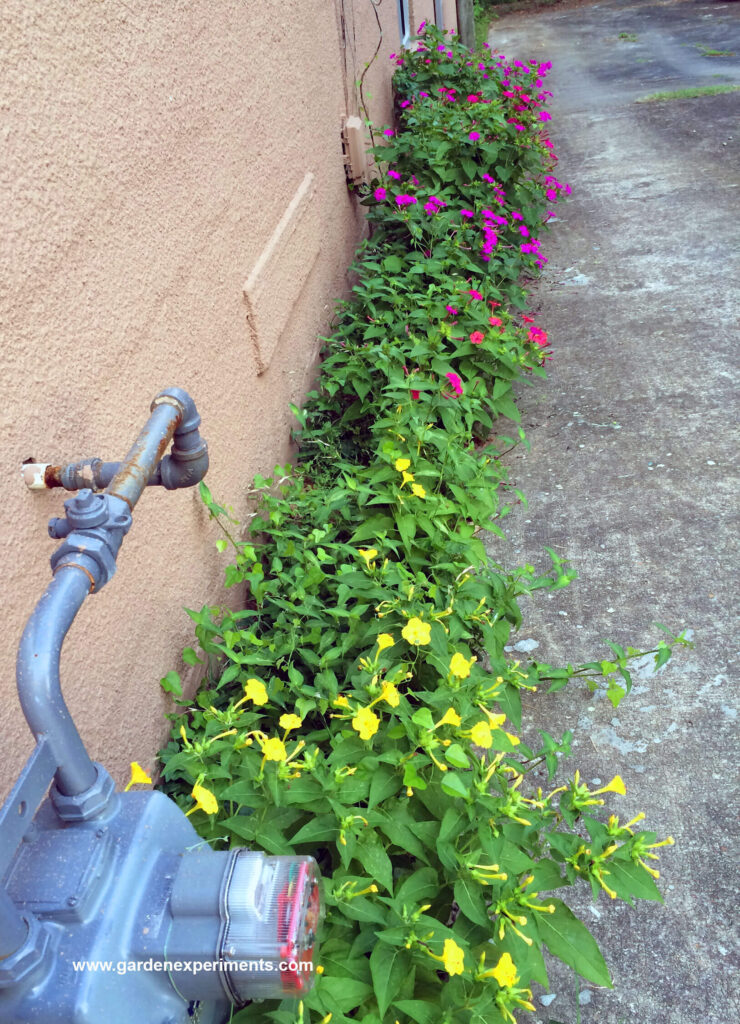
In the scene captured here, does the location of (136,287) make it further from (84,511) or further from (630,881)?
(630,881)

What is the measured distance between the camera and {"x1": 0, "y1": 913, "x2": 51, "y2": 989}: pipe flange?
2.53ft

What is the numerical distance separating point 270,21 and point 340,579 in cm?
212

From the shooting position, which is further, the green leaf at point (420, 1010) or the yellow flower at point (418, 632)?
the yellow flower at point (418, 632)

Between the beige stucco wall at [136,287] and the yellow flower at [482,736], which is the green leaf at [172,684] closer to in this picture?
the beige stucco wall at [136,287]

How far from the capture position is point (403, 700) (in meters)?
1.91

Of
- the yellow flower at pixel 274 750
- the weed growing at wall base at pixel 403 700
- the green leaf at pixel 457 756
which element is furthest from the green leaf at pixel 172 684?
the green leaf at pixel 457 756

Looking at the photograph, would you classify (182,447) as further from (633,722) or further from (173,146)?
(633,722)

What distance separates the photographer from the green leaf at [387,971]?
142cm

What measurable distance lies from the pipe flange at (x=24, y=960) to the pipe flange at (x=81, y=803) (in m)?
0.12

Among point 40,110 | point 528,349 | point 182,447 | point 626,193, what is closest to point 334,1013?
point 182,447

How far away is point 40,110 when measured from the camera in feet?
4.85

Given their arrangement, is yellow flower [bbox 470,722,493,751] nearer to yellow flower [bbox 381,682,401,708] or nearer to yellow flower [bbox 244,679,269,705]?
yellow flower [bbox 381,682,401,708]

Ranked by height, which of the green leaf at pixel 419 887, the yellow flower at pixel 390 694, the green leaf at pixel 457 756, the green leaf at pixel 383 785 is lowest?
the green leaf at pixel 419 887

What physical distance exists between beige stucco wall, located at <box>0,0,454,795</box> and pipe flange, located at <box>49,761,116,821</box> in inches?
21.4
